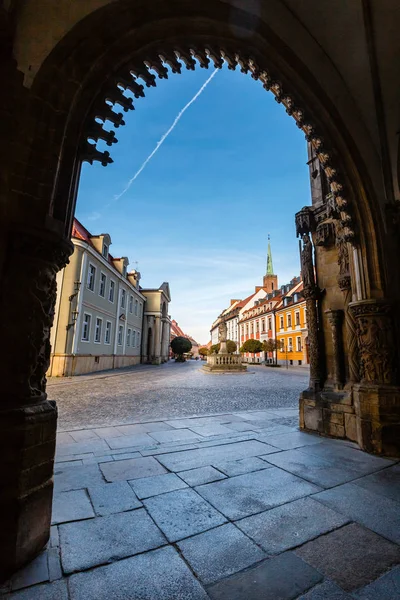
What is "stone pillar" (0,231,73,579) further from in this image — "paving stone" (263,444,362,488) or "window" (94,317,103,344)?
"window" (94,317,103,344)

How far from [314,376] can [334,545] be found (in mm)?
3321

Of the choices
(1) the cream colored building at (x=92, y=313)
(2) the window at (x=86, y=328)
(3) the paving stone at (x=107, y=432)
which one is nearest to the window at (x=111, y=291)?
(1) the cream colored building at (x=92, y=313)

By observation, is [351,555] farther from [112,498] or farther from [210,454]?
[210,454]

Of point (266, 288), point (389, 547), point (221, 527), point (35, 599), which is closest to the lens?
point (35, 599)

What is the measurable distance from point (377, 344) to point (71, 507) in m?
4.03

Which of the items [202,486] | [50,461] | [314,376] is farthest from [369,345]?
[50,461]

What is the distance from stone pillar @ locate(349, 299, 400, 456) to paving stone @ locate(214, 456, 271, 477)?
1.59 m

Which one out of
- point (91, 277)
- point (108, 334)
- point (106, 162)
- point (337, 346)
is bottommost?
point (337, 346)

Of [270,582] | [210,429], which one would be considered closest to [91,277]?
[210,429]

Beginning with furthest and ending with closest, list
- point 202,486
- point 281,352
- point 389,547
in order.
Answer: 1. point 281,352
2. point 202,486
3. point 389,547

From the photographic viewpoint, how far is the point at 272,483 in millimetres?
2781

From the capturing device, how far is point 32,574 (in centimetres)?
159

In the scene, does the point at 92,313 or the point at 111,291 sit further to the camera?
the point at 111,291

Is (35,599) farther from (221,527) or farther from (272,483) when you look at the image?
(272,483)
